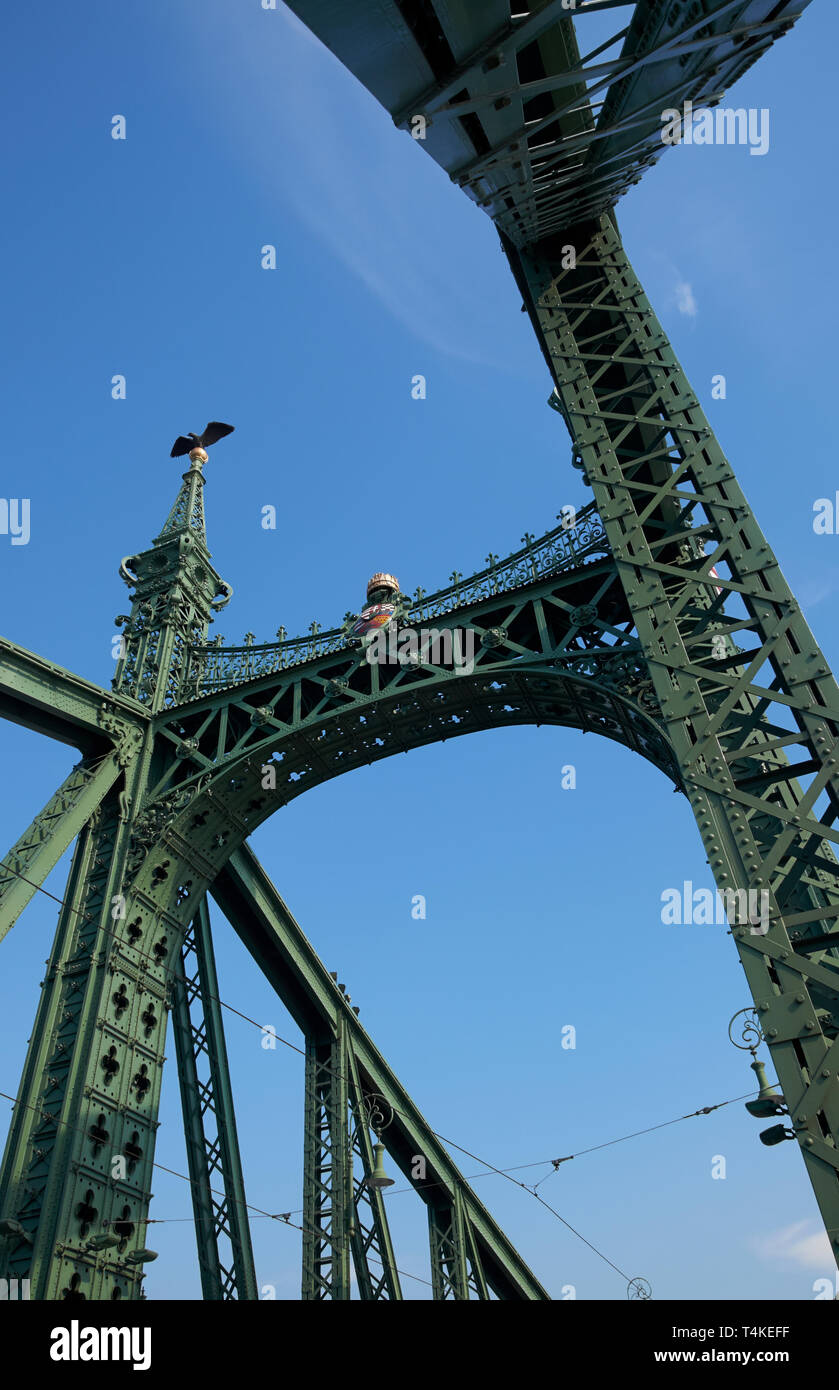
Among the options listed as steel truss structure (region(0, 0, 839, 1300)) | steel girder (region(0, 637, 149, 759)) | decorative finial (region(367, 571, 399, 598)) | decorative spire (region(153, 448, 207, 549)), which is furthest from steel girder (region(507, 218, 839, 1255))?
decorative spire (region(153, 448, 207, 549))

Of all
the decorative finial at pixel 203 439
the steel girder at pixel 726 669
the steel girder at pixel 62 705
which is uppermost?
the decorative finial at pixel 203 439

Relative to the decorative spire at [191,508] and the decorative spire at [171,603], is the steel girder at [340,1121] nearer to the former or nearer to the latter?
the decorative spire at [171,603]

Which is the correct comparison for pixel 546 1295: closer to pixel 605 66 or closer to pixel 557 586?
pixel 557 586

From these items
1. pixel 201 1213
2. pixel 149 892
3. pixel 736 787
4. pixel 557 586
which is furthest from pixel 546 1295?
pixel 736 787

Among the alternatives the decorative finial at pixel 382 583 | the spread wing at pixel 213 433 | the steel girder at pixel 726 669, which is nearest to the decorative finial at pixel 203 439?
the spread wing at pixel 213 433

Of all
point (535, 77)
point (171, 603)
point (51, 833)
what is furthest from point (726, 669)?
point (171, 603)

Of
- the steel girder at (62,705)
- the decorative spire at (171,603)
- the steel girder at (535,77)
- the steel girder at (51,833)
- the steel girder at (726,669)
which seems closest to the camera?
the steel girder at (726,669)

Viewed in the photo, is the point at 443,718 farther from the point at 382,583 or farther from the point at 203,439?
the point at 203,439
